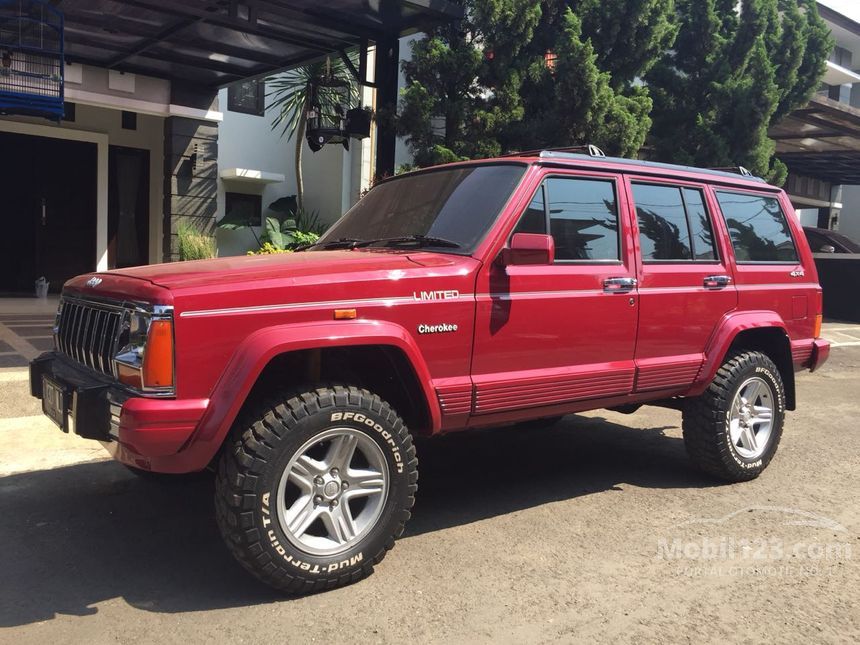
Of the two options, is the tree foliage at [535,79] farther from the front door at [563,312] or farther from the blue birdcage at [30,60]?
the front door at [563,312]

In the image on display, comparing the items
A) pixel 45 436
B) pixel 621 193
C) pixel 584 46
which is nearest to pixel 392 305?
pixel 621 193

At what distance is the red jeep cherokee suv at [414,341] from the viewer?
3031mm

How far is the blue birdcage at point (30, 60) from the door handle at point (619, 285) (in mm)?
6929

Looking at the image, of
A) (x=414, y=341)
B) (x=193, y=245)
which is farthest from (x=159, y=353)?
(x=193, y=245)

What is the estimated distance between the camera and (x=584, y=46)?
31.7 ft

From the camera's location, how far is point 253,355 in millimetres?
3027

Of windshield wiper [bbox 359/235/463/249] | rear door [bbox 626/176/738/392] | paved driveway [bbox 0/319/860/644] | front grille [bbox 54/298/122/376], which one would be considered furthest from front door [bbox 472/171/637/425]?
front grille [bbox 54/298/122/376]

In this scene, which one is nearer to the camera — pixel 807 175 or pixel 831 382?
pixel 831 382

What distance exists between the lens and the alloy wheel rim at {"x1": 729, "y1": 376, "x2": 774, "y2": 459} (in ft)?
16.0

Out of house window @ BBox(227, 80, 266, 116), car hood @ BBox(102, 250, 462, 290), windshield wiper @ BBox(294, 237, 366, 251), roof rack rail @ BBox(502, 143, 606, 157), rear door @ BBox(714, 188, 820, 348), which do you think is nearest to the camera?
car hood @ BBox(102, 250, 462, 290)

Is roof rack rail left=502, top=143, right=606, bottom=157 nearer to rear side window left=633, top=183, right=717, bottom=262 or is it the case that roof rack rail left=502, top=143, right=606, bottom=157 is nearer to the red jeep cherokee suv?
the red jeep cherokee suv

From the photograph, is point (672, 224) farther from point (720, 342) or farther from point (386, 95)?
point (386, 95)

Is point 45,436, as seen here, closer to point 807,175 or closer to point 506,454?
point 506,454

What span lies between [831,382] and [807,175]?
58.0 feet
